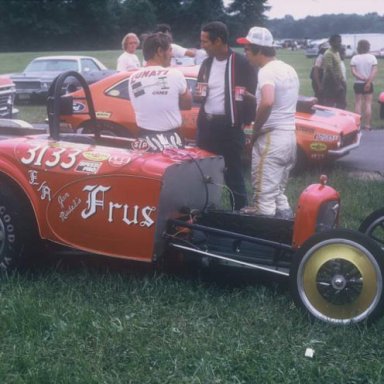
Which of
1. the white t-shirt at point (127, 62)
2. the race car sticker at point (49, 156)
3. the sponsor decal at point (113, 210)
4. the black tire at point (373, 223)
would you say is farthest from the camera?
the white t-shirt at point (127, 62)

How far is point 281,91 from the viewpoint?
6.26 metres

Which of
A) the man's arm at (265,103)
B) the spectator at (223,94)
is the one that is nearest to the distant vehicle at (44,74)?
the spectator at (223,94)

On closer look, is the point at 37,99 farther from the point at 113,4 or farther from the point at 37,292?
the point at 113,4

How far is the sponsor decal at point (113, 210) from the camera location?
4805 millimetres

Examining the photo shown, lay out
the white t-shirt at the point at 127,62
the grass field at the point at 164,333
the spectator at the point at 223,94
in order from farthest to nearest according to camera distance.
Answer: the white t-shirt at the point at 127,62 < the spectator at the point at 223,94 < the grass field at the point at 164,333

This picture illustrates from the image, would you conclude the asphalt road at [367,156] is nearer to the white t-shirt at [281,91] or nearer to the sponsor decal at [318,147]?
the sponsor decal at [318,147]

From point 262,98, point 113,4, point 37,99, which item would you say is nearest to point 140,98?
point 262,98

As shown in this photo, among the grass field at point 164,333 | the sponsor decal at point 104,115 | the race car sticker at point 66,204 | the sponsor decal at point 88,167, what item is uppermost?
the sponsor decal at point 88,167

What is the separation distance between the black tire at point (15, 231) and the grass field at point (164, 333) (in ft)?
0.44

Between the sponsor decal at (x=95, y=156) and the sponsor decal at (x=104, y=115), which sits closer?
the sponsor decal at (x=95, y=156)

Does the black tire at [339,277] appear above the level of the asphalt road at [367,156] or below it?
above

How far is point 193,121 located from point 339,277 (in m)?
5.57

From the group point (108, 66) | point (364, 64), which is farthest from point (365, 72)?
point (108, 66)

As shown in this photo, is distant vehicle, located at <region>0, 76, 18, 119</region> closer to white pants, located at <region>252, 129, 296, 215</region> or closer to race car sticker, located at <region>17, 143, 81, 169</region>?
white pants, located at <region>252, 129, 296, 215</region>
